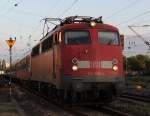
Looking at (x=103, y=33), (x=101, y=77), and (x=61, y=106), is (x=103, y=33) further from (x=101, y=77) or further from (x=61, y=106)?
(x=61, y=106)

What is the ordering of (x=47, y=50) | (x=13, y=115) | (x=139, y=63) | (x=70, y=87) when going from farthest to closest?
(x=139, y=63)
(x=47, y=50)
(x=70, y=87)
(x=13, y=115)

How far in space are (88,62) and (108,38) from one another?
1.50 metres

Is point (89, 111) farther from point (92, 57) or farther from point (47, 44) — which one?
point (47, 44)

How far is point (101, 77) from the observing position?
16.9m

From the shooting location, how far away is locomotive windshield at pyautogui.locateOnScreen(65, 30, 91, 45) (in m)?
17.4

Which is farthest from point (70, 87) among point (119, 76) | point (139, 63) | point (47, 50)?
point (139, 63)

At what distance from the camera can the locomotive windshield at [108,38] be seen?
17.6m

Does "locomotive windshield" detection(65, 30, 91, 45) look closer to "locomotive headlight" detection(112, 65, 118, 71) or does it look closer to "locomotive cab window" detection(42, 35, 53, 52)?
"locomotive headlight" detection(112, 65, 118, 71)

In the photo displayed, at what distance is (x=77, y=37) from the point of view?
17516mm

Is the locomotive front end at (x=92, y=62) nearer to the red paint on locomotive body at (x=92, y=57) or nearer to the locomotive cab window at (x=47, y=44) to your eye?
the red paint on locomotive body at (x=92, y=57)

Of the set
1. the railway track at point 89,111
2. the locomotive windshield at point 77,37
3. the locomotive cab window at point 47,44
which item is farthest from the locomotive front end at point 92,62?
the locomotive cab window at point 47,44

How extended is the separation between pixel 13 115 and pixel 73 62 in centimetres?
320

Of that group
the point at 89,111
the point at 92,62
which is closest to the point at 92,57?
the point at 92,62

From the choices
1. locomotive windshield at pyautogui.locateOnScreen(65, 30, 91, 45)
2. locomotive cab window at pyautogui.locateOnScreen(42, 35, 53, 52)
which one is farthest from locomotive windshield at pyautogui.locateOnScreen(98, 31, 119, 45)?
locomotive cab window at pyautogui.locateOnScreen(42, 35, 53, 52)
